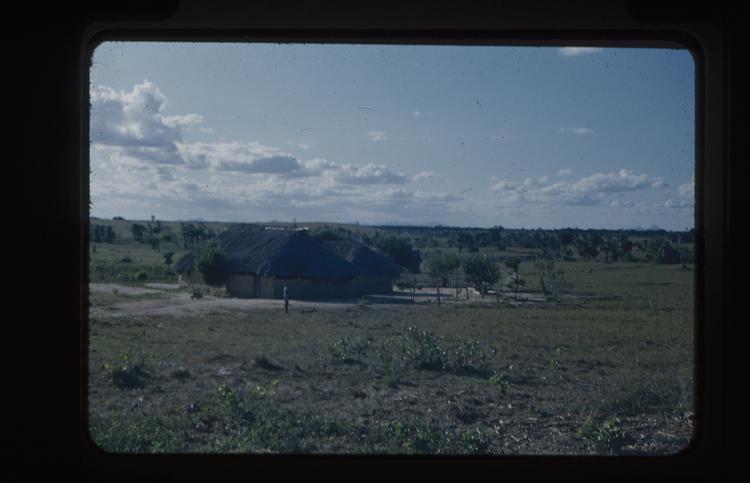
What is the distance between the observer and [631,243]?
16.5 feet

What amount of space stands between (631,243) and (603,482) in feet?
9.01

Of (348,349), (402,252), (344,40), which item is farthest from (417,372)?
(344,40)

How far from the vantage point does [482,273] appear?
21.9 ft

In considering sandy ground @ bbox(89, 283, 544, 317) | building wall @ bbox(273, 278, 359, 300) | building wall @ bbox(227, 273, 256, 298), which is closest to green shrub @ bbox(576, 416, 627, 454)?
sandy ground @ bbox(89, 283, 544, 317)

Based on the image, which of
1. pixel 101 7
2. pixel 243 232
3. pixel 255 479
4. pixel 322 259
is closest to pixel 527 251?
pixel 322 259

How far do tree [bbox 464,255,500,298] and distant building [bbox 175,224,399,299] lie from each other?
853 mm

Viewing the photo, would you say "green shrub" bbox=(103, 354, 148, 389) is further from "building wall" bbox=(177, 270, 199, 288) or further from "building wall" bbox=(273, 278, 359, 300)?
"building wall" bbox=(273, 278, 359, 300)

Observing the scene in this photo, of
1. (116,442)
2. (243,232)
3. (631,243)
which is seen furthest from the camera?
(243,232)

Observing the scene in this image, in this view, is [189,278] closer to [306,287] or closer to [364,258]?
[306,287]

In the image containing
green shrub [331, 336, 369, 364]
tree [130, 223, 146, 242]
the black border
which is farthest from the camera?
green shrub [331, 336, 369, 364]

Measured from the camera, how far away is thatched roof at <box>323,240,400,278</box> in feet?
19.8

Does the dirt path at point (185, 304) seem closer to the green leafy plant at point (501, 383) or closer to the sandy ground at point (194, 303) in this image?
the sandy ground at point (194, 303)

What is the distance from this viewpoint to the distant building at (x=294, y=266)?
5574mm

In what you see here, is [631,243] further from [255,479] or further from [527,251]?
[255,479]
